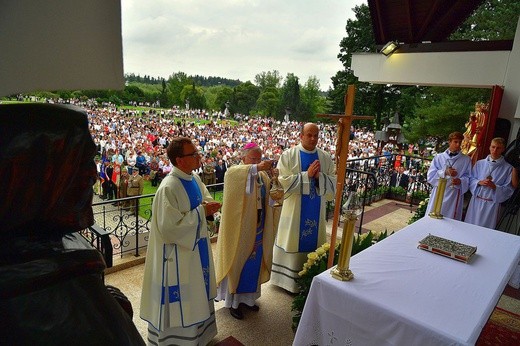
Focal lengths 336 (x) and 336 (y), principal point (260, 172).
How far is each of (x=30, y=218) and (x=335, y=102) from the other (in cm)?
2748

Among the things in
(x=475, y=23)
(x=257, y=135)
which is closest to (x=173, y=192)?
(x=475, y=23)

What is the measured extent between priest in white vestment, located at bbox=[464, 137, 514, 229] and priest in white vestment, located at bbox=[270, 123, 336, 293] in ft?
9.39

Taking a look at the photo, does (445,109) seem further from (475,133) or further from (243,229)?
(243,229)

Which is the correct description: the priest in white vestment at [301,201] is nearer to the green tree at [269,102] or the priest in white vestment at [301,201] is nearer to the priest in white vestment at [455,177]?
the priest in white vestment at [455,177]

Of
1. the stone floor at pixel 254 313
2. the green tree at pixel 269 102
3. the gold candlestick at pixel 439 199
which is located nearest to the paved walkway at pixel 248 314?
the stone floor at pixel 254 313

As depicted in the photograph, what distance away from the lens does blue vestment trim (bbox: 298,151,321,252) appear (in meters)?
4.56

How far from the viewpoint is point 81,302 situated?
0.39m

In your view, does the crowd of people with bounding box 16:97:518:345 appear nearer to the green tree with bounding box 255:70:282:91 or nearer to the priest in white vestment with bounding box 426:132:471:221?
the priest in white vestment with bounding box 426:132:471:221

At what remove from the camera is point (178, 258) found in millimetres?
2996

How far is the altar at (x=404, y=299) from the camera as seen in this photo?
200cm

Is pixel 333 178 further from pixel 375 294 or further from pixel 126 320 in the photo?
pixel 126 320

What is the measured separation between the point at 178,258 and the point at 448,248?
244 cm

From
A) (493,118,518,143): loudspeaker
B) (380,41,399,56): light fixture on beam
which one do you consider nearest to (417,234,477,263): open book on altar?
(493,118,518,143): loudspeaker

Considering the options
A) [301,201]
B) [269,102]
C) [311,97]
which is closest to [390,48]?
[301,201]
